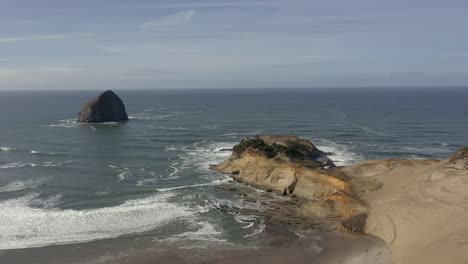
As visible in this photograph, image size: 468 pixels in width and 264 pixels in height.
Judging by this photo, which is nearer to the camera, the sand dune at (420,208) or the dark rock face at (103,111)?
the sand dune at (420,208)

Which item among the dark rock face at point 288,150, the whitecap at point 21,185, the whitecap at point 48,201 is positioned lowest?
the whitecap at point 48,201

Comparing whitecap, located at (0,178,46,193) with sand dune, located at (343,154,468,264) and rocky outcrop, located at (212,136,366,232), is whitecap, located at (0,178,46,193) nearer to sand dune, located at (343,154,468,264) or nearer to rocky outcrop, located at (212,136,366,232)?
rocky outcrop, located at (212,136,366,232)

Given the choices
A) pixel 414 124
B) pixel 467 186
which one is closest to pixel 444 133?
pixel 414 124

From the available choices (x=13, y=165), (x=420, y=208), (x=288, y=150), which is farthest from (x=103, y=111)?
(x=420, y=208)

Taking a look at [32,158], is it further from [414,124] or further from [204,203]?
[414,124]

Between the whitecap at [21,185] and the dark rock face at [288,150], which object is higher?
the dark rock face at [288,150]

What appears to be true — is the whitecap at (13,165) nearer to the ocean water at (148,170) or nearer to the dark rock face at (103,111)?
the ocean water at (148,170)

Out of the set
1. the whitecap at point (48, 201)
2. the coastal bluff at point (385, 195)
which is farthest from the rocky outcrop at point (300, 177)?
the whitecap at point (48, 201)
